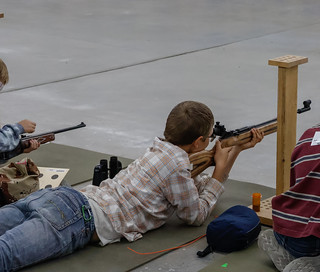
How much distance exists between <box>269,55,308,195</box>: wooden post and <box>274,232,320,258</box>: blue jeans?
77 cm

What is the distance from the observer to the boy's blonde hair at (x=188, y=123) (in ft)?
11.7

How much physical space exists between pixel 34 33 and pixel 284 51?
4.08 metres

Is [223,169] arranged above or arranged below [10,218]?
above

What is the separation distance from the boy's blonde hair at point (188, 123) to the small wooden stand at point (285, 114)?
1.47 feet

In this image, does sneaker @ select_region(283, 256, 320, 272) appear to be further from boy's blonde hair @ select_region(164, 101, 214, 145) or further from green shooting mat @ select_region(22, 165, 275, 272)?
boy's blonde hair @ select_region(164, 101, 214, 145)

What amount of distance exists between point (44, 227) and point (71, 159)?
175 centimetres

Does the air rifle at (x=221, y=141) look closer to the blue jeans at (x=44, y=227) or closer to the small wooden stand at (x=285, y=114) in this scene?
the small wooden stand at (x=285, y=114)

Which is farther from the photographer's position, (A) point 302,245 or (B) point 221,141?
(B) point 221,141

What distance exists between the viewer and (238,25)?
35.9 ft

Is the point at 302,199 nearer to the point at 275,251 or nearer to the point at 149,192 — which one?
the point at 275,251

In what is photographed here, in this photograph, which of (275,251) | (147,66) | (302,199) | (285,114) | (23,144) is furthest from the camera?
(147,66)

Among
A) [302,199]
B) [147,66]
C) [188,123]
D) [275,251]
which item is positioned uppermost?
[188,123]

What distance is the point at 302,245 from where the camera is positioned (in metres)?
3.00

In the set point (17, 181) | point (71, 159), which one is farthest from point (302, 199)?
point (71, 159)
